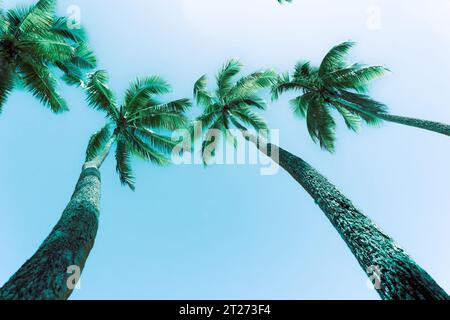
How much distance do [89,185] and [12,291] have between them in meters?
3.42

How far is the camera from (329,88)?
39.3 ft

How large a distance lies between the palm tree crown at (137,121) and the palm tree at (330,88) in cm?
499

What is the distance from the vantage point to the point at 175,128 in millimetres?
12453

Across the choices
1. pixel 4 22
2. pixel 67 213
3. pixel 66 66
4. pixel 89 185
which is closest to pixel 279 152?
pixel 89 185

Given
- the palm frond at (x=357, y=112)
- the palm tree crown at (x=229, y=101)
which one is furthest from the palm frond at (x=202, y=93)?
the palm frond at (x=357, y=112)

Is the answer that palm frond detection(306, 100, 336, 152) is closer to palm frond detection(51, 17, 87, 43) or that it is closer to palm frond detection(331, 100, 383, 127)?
palm frond detection(331, 100, 383, 127)

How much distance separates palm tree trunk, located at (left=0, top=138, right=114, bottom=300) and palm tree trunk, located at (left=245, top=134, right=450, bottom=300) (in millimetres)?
4264

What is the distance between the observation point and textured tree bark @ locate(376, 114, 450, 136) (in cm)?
854

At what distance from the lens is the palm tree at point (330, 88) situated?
11.5 metres

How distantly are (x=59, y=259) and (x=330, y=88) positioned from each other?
1162 cm

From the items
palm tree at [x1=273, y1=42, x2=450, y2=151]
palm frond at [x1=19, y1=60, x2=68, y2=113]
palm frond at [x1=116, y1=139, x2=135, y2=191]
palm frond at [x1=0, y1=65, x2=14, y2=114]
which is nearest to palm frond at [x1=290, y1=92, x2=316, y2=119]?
palm tree at [x1=273, y1=42, x2=450, y2=151]

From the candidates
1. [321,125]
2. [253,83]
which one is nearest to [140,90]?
[253,83]
